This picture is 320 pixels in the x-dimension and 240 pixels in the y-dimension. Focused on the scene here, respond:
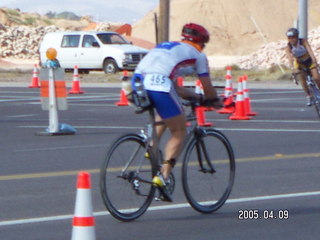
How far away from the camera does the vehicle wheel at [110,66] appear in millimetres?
38281

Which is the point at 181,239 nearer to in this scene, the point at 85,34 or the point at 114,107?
the point at 114,107

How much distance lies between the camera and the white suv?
37750 mm

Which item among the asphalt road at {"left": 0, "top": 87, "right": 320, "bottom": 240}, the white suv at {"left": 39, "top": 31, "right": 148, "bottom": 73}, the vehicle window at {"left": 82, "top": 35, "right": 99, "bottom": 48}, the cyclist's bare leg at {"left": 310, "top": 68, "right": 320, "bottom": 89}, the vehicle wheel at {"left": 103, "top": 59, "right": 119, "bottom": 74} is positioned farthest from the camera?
the vehicle window at {"left": 82, "top": 35, "right": 99, "bottom": 48}

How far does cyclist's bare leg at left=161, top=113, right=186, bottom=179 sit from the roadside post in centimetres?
759

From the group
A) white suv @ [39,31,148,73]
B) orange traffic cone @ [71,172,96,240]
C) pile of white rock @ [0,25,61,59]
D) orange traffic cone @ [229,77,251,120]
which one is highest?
pile of white rock @ [0,25,61,59]

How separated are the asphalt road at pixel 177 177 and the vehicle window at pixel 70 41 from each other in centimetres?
1852

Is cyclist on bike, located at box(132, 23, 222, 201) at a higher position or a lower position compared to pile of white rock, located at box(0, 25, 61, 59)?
lower

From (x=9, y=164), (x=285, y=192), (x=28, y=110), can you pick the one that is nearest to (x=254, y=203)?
(x=285, y=192)

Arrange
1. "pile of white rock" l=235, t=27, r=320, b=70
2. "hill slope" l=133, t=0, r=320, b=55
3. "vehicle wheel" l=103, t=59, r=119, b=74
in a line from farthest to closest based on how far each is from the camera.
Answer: "hill slope" l=133, t=0, r=320, b=55, "pile of white rock" l=235, t=27, r=320, b=70, "vehicle wheel" l=103, t=59, r=119, b=74

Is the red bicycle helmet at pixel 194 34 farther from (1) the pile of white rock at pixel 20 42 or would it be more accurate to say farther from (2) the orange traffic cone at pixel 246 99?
(1) the pile of white rock at pixel 20 42

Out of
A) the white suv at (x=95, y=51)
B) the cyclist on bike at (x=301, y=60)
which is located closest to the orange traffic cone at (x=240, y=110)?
the cyclist on bike at (x=301, y=60)

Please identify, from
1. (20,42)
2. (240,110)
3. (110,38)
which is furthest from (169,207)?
(20,42)

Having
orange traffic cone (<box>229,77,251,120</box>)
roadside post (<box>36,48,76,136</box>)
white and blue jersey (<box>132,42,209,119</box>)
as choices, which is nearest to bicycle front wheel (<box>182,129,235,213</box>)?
white and blue jersey (<box>132,42,209,119</box>)

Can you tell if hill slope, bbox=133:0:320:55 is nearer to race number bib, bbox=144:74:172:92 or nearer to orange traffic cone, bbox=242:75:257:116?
orange traffic cone, bbox=242:75:257:116
